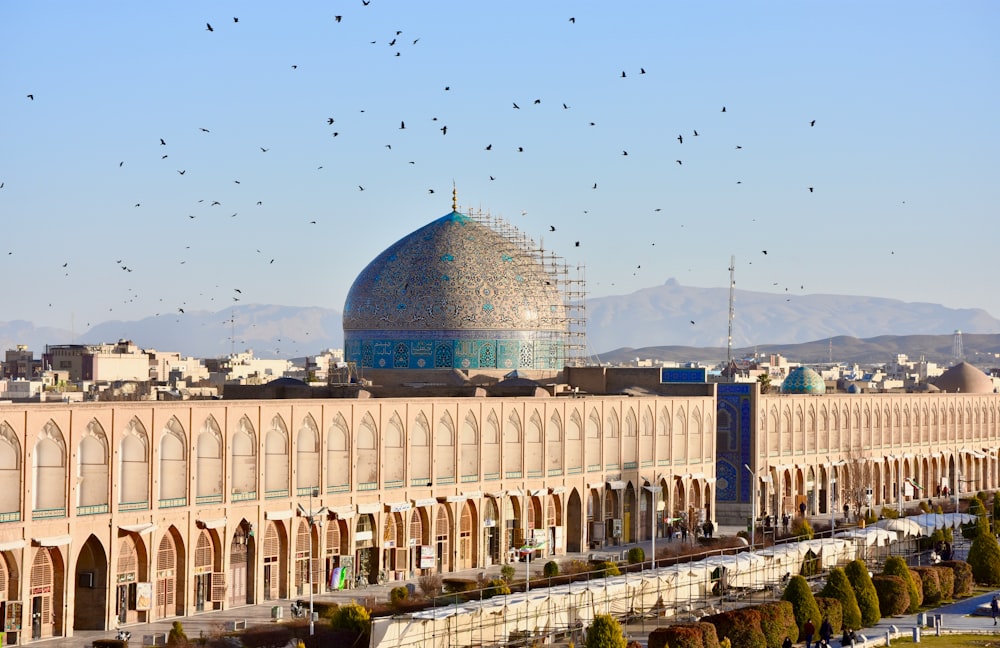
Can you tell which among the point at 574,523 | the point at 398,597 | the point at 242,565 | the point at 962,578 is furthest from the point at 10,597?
the point at 962,578

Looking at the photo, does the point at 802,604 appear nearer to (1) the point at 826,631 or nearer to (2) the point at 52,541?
(1) the point at 826,631

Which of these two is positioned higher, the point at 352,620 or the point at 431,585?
the point at 352,620

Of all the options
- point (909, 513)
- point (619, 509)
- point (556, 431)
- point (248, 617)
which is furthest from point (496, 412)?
point (909, 513)

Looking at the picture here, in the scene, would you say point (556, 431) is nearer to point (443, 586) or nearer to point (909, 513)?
point (443, 586)

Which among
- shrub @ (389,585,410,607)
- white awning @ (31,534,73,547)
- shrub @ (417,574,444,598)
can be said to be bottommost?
shrub @ (417,574,444,598)

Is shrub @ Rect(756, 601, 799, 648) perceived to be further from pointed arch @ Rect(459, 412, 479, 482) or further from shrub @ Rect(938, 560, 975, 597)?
pointed arch @ Rect(459, 412, 479, 482)

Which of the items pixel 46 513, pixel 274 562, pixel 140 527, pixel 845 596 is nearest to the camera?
pixel 46 513

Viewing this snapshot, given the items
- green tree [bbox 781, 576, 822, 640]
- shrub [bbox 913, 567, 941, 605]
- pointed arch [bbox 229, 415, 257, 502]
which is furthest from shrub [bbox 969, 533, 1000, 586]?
pointed arch [bbox 229, 415, 257, 502]

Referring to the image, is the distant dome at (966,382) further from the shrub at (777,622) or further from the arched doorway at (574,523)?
the shrub at (777,622)
